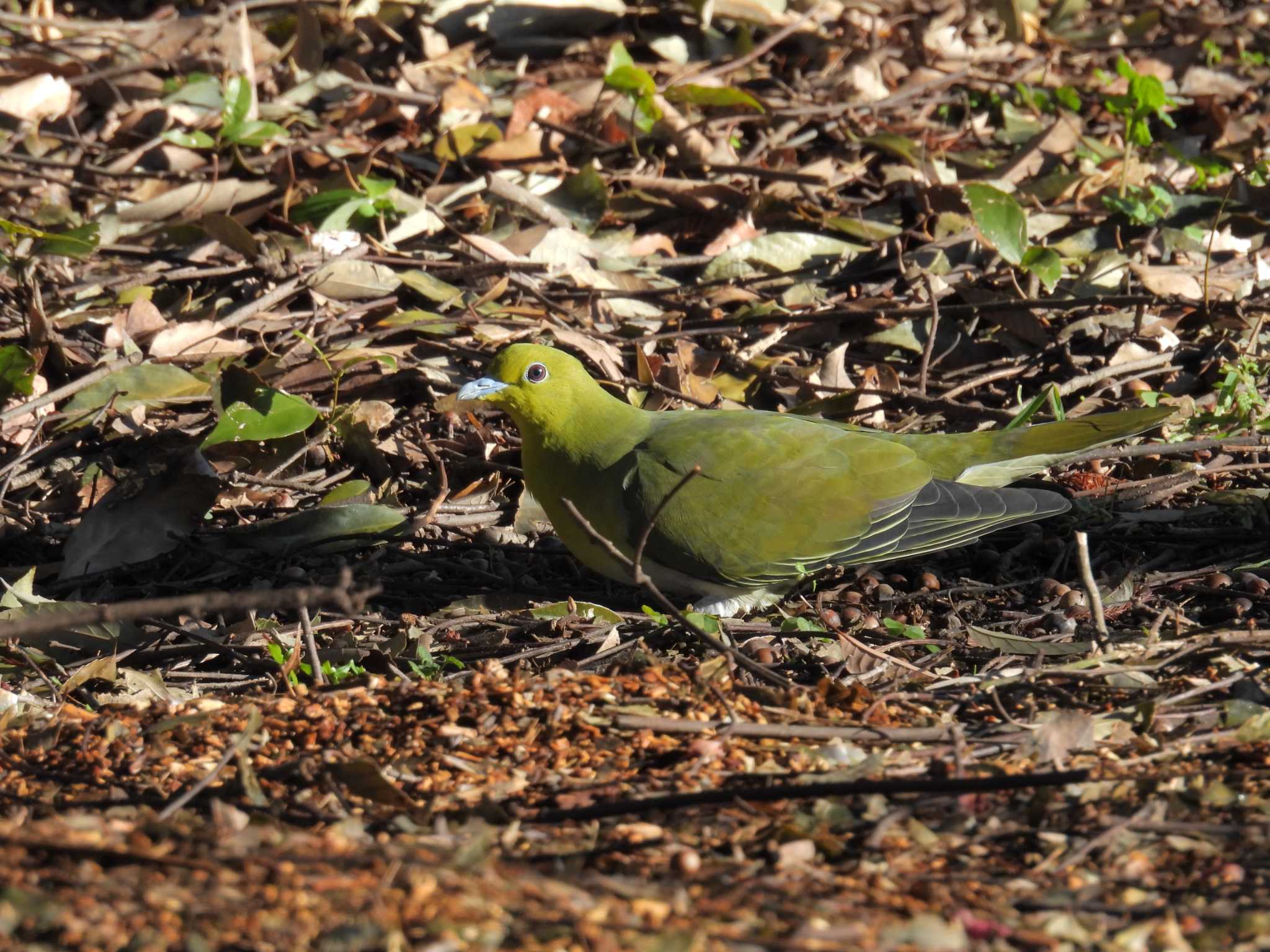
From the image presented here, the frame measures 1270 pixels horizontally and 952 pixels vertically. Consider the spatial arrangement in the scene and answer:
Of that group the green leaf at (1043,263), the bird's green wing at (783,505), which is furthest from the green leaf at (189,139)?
the green leaf at (1043,263)

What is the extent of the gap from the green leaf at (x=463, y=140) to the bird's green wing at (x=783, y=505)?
2.42 m

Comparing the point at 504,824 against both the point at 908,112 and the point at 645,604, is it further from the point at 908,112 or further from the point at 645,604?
the point at 908,112

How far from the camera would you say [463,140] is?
652 centimetres

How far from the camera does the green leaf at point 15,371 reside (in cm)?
501

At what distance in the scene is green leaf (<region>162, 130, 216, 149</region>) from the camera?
6.31m

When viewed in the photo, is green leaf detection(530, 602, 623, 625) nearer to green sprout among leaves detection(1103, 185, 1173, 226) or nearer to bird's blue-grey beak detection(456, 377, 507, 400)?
bird's blue-grey beak detection(456, 377, 507, 400)

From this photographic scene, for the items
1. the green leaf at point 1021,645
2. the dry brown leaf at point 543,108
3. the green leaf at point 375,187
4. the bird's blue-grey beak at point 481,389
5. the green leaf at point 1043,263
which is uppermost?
the dry brown leaf at point 543,108

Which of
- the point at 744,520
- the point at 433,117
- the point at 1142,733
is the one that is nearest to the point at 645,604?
the point at 744,520

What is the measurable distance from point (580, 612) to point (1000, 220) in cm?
265

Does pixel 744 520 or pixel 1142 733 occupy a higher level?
pixel 1142 733

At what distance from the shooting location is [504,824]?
2.68m

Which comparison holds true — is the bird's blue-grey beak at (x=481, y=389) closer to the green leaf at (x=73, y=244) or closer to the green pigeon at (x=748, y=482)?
the green pigeon at (x=748, y=482)

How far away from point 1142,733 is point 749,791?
102 centimetres

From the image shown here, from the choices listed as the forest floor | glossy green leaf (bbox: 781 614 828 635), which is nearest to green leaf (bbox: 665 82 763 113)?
the forest floor
